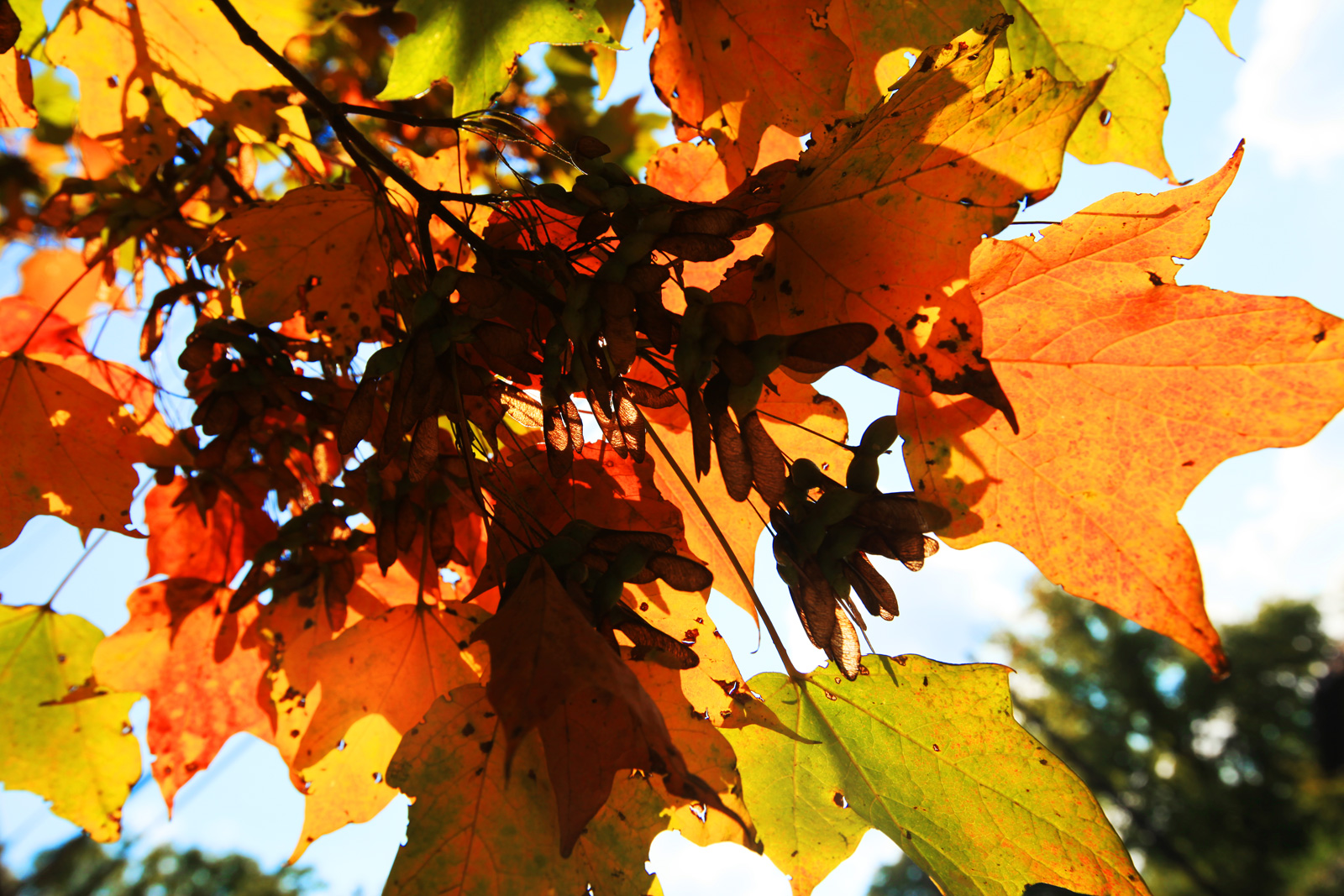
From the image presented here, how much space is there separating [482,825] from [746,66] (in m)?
0.59

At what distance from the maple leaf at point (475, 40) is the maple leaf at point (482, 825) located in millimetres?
494

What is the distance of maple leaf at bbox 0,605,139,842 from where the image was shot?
86cm

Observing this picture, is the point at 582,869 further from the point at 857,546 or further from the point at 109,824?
the point at 109,824

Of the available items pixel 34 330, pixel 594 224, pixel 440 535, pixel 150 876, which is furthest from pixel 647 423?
pixel 150 876

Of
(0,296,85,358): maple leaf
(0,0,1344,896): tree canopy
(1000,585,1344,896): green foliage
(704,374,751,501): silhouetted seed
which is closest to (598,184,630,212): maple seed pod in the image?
(0,0,1344,896): tree canopy

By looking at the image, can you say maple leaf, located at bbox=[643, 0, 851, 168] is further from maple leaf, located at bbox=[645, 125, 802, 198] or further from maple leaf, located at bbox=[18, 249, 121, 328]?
maple leaf, located at bbox=[18, 249, 121, 328]

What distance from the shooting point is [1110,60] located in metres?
0.61

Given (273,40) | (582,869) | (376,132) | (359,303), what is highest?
(376,132)

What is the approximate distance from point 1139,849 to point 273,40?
15268mm

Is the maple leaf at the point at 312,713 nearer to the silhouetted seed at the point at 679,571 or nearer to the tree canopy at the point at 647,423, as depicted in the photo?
the tree canopy at the point at 647,423

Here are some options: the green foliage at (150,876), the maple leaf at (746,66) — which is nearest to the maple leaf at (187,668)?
the maple leaf at (746,66)

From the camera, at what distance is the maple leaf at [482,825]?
46 cm

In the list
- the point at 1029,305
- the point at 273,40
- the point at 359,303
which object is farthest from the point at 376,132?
the point at 1029,305

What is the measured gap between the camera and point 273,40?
93 cm
